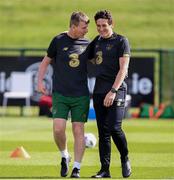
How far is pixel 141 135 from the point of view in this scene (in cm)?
2183

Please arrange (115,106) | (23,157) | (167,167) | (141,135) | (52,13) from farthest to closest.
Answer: (52,13), (141,135), (23,157), (167,167), (115,106)

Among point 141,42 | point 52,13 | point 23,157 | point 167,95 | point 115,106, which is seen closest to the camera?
point 115,106

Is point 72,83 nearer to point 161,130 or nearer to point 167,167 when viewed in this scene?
point 167,167

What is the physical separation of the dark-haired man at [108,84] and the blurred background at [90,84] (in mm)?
584

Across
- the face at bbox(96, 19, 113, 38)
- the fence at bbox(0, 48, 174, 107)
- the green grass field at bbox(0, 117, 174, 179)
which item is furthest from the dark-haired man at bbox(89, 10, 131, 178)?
the fence at bbox(0, 48, 174, 107)

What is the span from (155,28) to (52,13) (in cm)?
509

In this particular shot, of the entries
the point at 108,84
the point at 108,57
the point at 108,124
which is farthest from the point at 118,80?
the point at 108,124

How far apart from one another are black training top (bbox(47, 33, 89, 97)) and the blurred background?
1.30 metres

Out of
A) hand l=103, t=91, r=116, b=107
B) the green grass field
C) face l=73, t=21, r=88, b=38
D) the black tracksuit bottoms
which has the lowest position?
the green grass field

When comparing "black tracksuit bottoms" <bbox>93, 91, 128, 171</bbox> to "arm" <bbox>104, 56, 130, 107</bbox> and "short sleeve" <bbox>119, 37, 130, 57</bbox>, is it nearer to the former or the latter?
"arm" <bbox>104, 56, 130, 107</bbox>

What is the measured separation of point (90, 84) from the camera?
29.0m

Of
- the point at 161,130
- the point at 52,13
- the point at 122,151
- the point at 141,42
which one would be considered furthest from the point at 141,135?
the point at 52,13

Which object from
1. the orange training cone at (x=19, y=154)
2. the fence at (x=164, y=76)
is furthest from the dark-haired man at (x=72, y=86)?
the fence at (x=164, y=76)

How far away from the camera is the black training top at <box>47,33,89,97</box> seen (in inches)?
519
